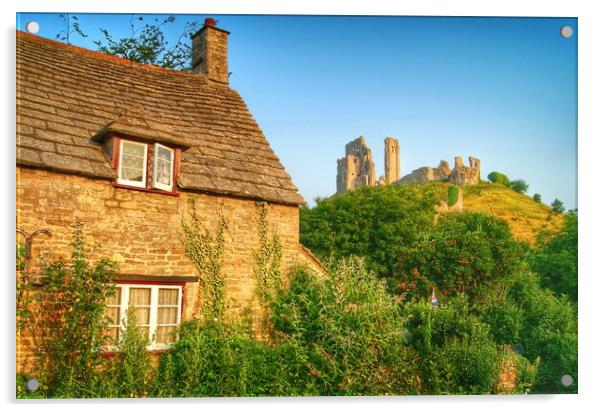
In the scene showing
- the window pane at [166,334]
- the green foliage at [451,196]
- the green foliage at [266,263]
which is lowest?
the window pane at [166,334]

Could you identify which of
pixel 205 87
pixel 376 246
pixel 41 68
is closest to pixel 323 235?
pixel 376 246

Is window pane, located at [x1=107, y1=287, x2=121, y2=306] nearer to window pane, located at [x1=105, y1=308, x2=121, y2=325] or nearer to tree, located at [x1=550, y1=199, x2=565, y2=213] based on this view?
window pane, located at [x1=105, y1=308, x2=121, y2=325]

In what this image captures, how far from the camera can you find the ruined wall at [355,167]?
11.0 m

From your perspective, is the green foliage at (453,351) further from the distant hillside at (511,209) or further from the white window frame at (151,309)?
the white window frame at (151,309)

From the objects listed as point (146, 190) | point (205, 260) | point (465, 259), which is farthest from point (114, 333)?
point (465, 259)

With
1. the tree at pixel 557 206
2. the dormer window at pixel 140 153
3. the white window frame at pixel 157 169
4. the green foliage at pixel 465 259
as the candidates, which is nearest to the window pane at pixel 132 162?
the dormer window at pixel 140 153

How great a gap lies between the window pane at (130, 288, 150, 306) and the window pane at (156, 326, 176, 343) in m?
0.44

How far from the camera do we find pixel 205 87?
36.8 feet

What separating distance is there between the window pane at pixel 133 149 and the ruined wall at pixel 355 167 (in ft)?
12.5

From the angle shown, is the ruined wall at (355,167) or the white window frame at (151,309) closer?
the white window frame at (151,309)

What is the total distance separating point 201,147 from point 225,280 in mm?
2395

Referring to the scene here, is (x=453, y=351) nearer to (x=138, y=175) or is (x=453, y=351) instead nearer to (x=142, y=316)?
(x=142, y=316)

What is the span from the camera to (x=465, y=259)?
445 inches
